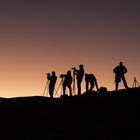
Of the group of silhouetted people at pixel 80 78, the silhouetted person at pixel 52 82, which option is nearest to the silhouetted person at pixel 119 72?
the group of silhouetted people at pixel 80 78

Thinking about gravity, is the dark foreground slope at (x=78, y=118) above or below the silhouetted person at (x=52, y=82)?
below

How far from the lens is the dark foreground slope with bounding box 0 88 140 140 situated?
2660 centimetres

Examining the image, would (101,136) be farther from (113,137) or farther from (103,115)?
(103,115)

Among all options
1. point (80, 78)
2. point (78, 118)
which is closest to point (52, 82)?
point (80, 78)

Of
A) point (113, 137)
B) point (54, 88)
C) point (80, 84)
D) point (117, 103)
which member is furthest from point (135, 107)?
point (54, 88)

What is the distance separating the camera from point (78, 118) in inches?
1142

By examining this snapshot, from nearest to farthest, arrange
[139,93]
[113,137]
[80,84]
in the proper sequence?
[113,137]
[139,93]
[80,84]

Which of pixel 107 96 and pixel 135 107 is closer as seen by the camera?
pixel 135 107

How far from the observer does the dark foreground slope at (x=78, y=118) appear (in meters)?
26.6

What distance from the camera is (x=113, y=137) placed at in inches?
1006

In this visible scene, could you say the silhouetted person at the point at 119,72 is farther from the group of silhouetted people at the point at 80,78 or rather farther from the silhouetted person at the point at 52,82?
the silhouetted person at the point at 52,82

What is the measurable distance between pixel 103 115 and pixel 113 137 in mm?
3012

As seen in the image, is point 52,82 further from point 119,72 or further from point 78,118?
point 78,118

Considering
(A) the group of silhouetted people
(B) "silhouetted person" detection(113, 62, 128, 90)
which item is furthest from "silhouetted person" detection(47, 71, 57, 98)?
(B) "silhouetted person" detection(113, 62, 128, 90)
